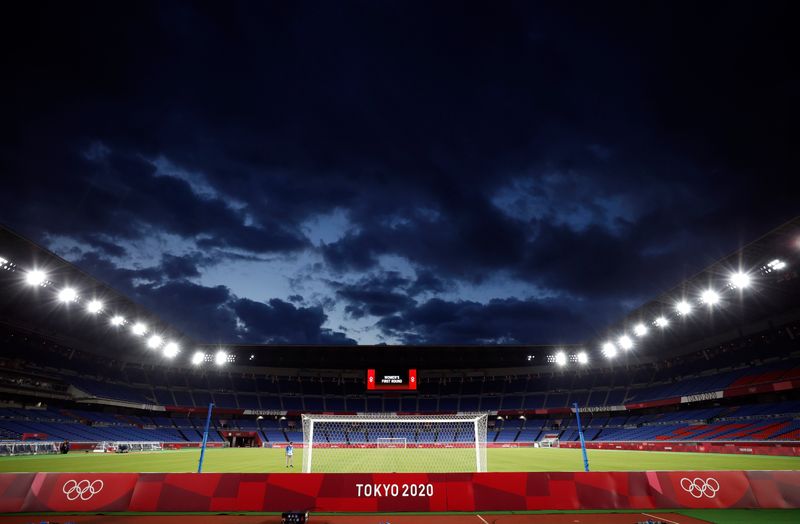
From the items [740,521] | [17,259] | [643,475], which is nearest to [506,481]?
[643,475]

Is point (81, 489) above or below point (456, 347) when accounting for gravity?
below

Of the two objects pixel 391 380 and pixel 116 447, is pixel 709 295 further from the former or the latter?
pixel 116 447

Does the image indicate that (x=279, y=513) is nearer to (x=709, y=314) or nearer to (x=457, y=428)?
(x=457, y=428)

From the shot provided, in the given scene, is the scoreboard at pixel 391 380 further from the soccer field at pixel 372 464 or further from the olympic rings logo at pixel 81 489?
the olympic rings logo at pixel 81 489

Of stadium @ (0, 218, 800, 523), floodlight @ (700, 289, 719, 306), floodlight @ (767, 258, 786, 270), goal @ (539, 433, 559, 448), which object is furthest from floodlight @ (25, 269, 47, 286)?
goal @ (539, 433, 559, 448)

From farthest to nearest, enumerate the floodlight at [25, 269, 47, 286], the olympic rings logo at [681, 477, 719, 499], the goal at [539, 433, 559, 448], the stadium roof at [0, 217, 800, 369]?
the goal at [539, 433, 559, 448] < the stadium roof at [0, 217, 800, 369] < the floodlight at [25, 269, 47, 286] < the olympic rings logo at [681, 477, 719, 499]

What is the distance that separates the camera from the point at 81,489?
418 inches

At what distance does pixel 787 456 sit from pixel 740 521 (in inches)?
1088

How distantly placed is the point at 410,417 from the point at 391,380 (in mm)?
Result: 7796

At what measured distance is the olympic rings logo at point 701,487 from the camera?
10836mm

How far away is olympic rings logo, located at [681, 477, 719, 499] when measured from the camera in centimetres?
1084

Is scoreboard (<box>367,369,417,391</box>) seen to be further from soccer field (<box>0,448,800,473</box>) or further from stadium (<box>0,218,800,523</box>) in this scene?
soccer field (<box>0,448,800,473</box>)

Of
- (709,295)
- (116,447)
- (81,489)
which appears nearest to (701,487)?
(81,489)

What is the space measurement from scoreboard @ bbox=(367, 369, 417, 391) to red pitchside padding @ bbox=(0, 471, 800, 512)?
46.1 m
